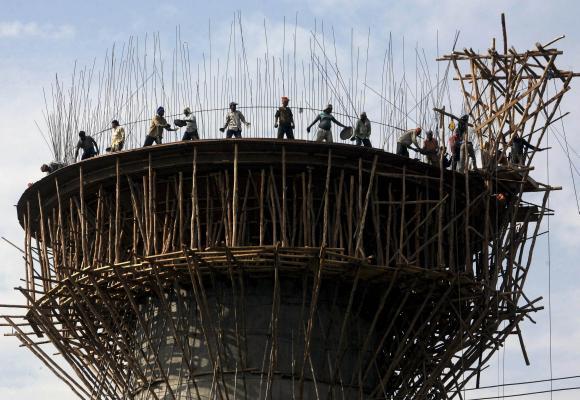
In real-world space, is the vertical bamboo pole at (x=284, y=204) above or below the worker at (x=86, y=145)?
below

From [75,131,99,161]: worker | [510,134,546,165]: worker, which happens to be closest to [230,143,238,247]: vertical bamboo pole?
[75,131,99,161]: worker

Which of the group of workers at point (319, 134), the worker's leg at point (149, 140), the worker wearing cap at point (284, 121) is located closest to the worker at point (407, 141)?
the group of workers at point (319, 134)

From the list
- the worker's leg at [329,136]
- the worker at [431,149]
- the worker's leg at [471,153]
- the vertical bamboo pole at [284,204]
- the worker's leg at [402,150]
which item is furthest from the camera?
the worker's leg at [471,153]

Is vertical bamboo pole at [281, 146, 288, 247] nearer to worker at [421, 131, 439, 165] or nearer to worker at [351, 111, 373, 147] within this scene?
worker at [351, 111, 373, 147]

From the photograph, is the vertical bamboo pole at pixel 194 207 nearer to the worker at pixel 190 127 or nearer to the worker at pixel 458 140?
the worker at pixel 190 127

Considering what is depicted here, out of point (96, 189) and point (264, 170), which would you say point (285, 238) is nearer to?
point (264, 170)

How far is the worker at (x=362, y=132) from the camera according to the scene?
1442 inches

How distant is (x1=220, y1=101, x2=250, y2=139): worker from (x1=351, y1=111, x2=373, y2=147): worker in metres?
2.74

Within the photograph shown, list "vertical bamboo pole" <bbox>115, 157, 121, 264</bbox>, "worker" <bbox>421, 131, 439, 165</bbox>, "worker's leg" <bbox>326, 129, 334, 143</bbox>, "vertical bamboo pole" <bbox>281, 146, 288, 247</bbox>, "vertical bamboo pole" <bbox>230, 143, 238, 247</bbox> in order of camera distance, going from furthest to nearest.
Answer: "worker" <bbox>421, 131, 439, 165</bbox> < "worker's leg" <bbox>326, 129, 334, 143</bbox> < "vertical bamboo pole" <bbox>115, 157, 121, 264</bbox> < "vertical bamboo pole" <bbox>230, 143, 238, 247</bbox> < "vertical bamboo pole" <bbox>281, 146, 288, 247</bbox>

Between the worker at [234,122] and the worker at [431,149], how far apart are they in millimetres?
4566

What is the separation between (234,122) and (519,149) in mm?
7825

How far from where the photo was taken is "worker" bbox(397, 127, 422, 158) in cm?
3691

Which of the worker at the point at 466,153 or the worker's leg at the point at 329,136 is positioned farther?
the worker at the point at 466,153

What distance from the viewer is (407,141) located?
37.0 m
